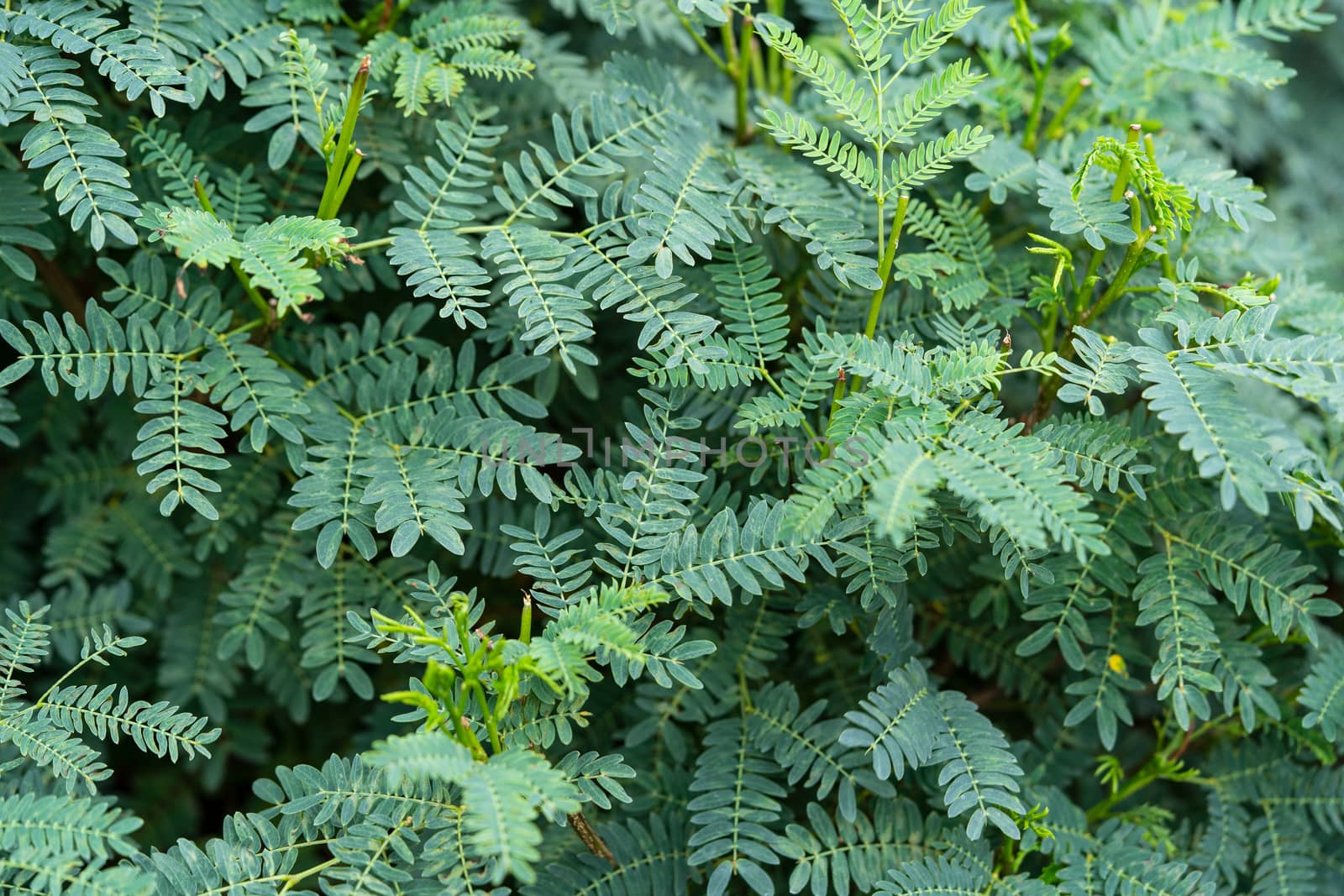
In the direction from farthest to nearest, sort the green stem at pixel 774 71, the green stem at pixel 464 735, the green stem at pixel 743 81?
the green stem at pixel 774 71 → the green stem at pixel 743 81 → the green stem at pixel 464 735

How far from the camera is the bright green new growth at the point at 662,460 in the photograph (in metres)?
1.12

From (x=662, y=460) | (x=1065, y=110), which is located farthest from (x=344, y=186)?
(x=1065, y=110)

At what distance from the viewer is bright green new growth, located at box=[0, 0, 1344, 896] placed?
112cm

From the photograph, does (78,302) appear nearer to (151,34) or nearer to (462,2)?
(151,34)

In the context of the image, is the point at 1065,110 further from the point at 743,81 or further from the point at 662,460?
the point at 662,460

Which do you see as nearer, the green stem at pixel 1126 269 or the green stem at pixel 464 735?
the green stem at pixel 464 735

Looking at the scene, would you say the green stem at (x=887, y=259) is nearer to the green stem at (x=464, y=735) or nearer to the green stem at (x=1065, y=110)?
the green stem at (x=1065, y=110)

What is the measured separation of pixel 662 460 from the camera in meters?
1.26

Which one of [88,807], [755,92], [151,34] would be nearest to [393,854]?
[88,807]

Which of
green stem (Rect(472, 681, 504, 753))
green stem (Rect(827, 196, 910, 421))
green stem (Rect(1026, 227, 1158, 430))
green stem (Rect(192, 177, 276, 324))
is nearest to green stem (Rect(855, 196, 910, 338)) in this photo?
green stem (Rect(827, 196, 910, 421))

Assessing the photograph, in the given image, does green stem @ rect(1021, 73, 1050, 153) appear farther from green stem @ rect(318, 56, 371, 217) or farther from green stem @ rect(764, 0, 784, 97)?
green stem @ rect(318, 56, 371, 217)

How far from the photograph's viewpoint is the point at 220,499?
1448mm

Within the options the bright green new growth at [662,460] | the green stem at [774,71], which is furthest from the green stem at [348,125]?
the green stem at [774,71]

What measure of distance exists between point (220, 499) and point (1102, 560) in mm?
1201
